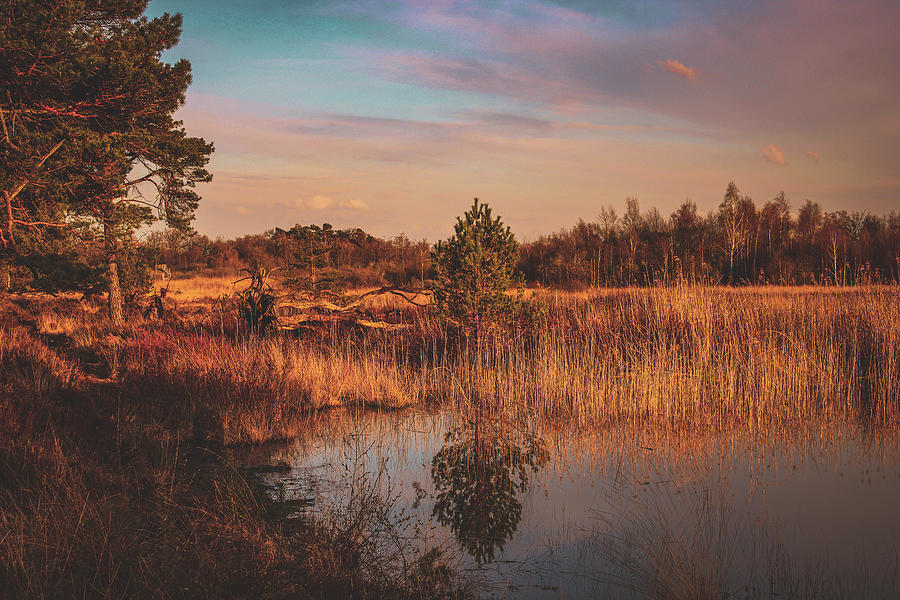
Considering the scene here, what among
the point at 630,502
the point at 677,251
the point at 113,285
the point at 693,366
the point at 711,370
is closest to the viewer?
the point at 630,502

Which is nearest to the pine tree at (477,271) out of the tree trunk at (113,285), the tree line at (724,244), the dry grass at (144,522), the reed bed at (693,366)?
the reed bed at (693,366)

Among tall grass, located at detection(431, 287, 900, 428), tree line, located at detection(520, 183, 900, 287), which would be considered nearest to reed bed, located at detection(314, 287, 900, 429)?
tall grass, located at detection(431, 287, 900, 428)

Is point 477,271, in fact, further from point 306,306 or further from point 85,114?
point 85,114

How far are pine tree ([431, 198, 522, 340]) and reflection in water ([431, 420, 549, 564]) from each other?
2.58m

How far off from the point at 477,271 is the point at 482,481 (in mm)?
4159

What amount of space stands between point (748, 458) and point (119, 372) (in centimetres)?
936

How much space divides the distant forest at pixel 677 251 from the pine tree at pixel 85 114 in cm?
342

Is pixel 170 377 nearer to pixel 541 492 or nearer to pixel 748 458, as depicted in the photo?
pixel 541 492

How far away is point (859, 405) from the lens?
8031 mm

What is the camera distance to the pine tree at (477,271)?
9195mm

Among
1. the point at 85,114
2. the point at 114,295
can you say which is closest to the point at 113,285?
the point at 114,295

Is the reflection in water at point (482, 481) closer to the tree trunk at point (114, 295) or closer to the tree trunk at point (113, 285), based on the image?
the tree trunk at point (113, 285)

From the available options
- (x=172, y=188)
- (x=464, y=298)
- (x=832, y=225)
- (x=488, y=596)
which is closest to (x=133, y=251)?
(x=172, y=188)

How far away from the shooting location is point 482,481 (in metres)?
5.59
